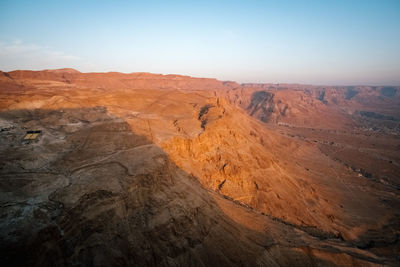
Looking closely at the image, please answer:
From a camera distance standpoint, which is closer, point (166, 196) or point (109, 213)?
point (109, 213)

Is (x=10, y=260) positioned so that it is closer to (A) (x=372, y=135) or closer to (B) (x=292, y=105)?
(A) (x=372, y=135)

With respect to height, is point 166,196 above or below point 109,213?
below

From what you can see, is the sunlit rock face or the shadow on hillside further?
the sunlit rock face

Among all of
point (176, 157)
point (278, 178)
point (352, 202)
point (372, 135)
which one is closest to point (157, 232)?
point (176, 157)
